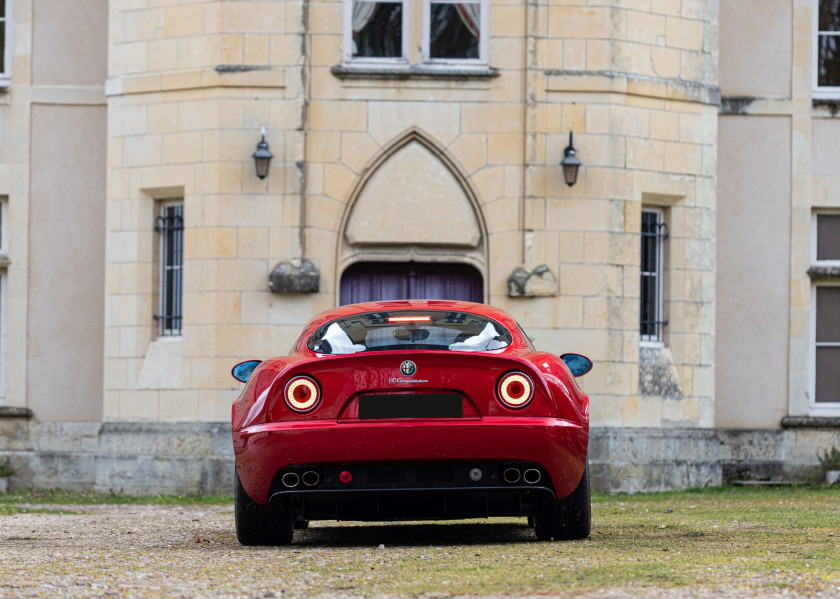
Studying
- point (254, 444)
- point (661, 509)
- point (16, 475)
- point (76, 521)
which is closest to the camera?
point (254, 444)

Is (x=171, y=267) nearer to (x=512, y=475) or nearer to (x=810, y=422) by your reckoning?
(x=810, y=422)

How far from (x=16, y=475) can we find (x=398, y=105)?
579cm

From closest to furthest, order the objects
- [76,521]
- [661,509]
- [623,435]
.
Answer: [76,521]
[661,509]
[623,435]

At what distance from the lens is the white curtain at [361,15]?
46.1ft

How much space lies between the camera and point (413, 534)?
7926 millimetres

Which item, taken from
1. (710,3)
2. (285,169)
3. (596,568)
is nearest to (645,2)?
(710,3)

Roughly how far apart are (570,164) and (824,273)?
3687 mm

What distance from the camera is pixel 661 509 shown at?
1080 cm

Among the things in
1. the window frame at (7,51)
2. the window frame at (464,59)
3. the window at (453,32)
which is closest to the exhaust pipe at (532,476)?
the window frame at (464,59)

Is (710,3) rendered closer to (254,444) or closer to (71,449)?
(71,449)

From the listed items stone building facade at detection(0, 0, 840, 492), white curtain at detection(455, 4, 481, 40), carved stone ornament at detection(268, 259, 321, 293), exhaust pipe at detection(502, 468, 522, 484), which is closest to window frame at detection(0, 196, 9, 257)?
stone building facade at detection(0, 0, 840, 492)

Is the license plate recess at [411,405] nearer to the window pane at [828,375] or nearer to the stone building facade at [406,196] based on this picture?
the stone building facade at [406,196]

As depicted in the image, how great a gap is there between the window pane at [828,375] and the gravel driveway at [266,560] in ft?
25.2

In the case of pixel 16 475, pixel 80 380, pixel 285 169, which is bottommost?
pixel 16 475
